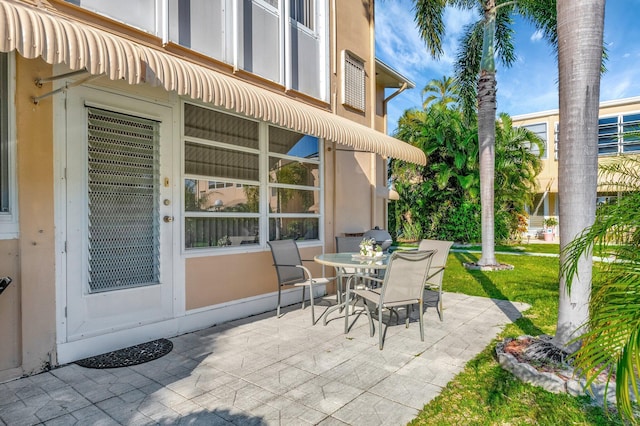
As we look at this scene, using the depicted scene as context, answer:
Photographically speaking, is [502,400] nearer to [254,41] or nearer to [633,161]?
[633,161]

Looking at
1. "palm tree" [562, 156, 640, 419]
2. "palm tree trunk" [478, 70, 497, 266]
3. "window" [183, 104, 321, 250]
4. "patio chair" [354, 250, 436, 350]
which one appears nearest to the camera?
"palm tree" [562, 156, 640, 419]

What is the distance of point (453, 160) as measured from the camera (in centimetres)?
2547

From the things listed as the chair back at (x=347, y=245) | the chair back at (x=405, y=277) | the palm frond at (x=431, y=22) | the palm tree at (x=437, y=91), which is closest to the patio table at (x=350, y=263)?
the chair back at (x=405, y=277)

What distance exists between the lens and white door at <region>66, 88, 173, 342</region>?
5.83 m

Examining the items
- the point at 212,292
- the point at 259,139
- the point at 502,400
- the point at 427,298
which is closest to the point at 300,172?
the point at 259,139

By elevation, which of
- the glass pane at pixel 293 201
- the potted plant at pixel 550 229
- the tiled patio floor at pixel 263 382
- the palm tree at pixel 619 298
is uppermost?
the glass pane at pixel 293 201

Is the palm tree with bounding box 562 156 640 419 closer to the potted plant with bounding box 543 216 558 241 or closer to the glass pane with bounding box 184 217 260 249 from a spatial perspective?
the glass pane with bounding box 184 217 260 249

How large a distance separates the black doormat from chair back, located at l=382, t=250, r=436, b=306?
4.03m

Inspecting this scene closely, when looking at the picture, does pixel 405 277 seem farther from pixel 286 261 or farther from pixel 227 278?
pixel 227 278

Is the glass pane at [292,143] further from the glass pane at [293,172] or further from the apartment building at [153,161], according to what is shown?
the glass pane at [293,172]

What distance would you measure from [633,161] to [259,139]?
735 cm

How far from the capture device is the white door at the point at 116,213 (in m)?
5.83

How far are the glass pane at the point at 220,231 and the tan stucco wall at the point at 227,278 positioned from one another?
329mm

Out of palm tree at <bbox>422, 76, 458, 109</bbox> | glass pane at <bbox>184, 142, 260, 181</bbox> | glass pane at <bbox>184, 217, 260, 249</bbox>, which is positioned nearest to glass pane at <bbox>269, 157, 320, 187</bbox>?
glass pane at <bbox>184, 142, 260, 181</bbox>
